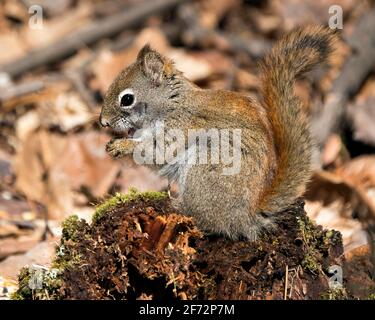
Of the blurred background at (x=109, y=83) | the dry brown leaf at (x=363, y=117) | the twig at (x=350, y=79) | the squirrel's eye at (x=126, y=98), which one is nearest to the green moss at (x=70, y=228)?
the blurred background at (x=109, y=83)

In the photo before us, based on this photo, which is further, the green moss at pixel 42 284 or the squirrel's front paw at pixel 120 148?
the squirrel's front paw at pixel 120 148

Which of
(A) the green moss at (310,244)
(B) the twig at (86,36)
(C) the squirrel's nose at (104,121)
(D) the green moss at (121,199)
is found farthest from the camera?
(B) the twig at (86,36)

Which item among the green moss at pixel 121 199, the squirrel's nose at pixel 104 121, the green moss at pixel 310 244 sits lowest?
the green moss at pixel 310 244

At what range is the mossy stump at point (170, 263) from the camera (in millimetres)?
3576

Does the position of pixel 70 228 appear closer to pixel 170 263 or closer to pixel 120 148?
pixel 170 263

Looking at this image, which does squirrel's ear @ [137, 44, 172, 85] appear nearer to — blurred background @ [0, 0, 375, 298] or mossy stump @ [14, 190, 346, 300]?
blurred background @ [0, 0, 375, 298]

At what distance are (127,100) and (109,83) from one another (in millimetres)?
3416

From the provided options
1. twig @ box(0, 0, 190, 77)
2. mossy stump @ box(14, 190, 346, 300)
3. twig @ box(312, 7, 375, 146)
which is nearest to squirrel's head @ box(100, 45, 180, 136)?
mossy stump @ box(14, 190, 346, 300)

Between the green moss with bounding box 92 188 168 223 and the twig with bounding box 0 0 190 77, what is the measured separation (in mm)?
5446

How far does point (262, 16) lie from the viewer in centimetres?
977

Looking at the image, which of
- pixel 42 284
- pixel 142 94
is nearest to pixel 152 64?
pixel 142 94

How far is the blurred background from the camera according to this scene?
5.88m

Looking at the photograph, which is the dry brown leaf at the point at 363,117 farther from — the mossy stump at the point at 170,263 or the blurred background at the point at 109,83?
the mossy stump at the point at 170,263

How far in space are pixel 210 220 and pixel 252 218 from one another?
0.82 feet
